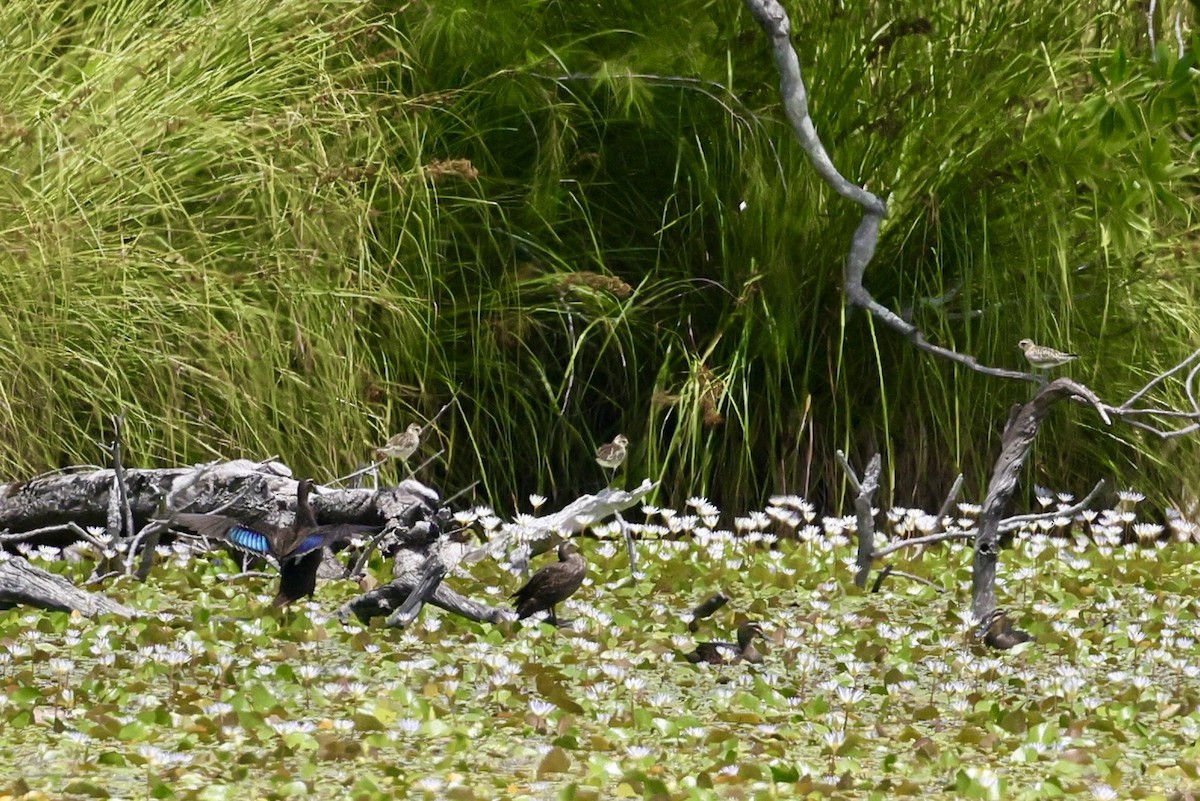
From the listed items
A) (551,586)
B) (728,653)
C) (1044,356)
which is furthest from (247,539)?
(1044,356)

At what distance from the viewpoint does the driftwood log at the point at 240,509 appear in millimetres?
5328

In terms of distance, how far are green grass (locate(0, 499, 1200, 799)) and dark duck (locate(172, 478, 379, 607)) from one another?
73 millimetres

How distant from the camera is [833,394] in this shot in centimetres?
658

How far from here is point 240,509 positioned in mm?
5387

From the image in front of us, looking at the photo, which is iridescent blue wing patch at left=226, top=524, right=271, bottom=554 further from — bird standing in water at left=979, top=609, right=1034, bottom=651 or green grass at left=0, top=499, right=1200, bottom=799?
bird standing in water at left=979, top=609, right=1034, bottom=651

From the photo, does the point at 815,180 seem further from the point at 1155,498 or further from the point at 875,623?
the point at 875,623

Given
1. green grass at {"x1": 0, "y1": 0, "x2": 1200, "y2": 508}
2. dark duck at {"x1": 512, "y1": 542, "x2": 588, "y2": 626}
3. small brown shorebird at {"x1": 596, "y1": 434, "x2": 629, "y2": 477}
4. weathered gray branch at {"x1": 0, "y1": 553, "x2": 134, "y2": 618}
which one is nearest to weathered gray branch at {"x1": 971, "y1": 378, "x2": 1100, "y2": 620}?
dark duck at {"x1": 512, "y1": 542, "x2": 588, "y2": 626}

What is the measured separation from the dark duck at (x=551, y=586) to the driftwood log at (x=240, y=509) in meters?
0.64

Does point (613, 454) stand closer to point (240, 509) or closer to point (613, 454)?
point (613, 454)

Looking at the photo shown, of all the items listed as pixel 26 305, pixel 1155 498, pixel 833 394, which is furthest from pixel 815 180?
pixel 26 305

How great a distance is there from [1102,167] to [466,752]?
419 cm

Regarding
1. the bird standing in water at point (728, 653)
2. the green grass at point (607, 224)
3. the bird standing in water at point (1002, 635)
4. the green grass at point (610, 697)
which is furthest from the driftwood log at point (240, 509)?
the bird standing in water at point (1002, 635)

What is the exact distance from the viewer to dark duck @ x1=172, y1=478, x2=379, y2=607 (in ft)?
15.4

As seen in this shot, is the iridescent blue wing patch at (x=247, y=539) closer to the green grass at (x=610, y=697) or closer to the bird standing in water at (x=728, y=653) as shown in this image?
the green grass at (x=610, y=697)
